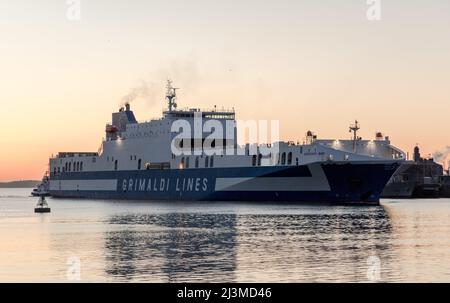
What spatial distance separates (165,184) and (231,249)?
209 ft

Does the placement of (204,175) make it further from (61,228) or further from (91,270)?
(91,270)

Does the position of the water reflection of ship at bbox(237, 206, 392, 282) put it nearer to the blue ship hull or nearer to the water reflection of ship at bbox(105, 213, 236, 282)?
the water reflection of ship at bbox(105, 213, 236, 282)

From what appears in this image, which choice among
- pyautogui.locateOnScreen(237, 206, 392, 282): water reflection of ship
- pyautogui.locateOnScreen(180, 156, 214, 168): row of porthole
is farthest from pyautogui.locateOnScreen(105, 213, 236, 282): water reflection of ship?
pyautogui.locateOnScreen(180, 156, 214, 168): row of porthole

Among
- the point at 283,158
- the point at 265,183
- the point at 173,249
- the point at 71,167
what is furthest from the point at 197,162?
the point at 173,249

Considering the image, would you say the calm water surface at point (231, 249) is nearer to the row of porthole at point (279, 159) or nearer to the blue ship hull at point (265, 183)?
the blue ship hull at point (265, 183)

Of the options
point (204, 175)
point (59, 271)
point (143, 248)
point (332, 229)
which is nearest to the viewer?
point (59, 271)

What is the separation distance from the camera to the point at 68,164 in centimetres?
13150

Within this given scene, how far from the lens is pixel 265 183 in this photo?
89562 mm

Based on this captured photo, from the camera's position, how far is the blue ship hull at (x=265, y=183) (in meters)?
82.6

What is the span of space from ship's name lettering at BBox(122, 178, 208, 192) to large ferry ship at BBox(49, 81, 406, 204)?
12 centimetres

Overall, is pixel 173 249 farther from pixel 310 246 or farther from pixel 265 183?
pixel 265 183

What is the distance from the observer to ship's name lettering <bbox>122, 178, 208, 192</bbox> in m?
100

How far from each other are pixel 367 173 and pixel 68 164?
203 feet
